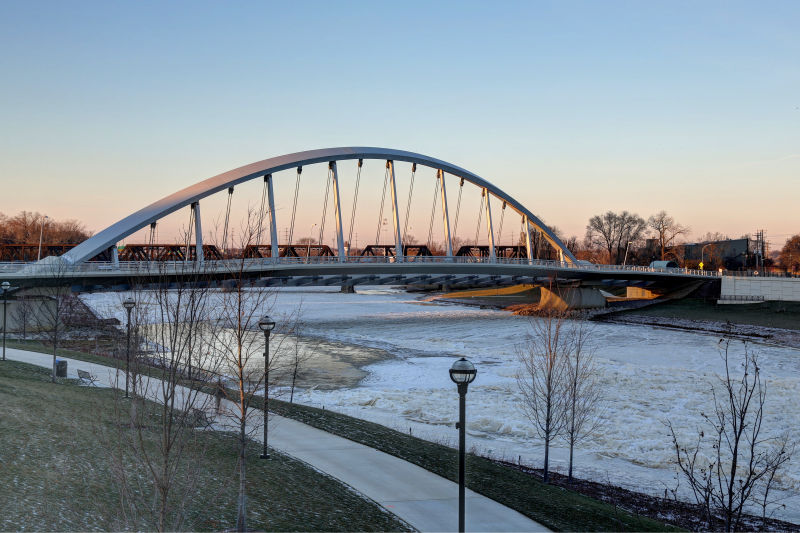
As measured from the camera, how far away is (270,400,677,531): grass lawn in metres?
12.2

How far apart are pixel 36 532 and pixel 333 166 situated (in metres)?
60.2

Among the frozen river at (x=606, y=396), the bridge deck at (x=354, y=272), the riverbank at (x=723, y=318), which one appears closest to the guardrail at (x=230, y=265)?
the bridge deck at (x=354, y=272)

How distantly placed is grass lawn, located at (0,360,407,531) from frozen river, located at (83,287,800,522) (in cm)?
796

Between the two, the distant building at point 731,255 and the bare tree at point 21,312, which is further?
the distant building at point 731,255

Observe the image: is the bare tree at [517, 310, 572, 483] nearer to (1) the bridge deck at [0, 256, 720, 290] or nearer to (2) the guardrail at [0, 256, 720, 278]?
(2) the guardrail at [0, 256, 720, 278]

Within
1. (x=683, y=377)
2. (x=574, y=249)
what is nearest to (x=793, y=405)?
(x=683, y=377)

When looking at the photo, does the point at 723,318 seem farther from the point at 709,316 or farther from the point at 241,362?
the point at 241,362

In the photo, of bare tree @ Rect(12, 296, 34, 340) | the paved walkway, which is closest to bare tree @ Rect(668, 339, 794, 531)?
the paved walkway

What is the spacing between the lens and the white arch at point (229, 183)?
161ft

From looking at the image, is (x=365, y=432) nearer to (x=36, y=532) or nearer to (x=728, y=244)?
(x=36, y=532)

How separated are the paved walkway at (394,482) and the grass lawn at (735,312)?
5725cm

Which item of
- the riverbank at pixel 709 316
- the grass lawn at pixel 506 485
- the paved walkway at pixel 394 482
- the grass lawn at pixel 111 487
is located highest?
the grass lawn at pixel 111 487

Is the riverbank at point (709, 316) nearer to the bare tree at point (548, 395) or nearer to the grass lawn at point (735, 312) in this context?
the grass lawn at point (735, 312)

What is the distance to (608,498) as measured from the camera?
1469 centimetres
